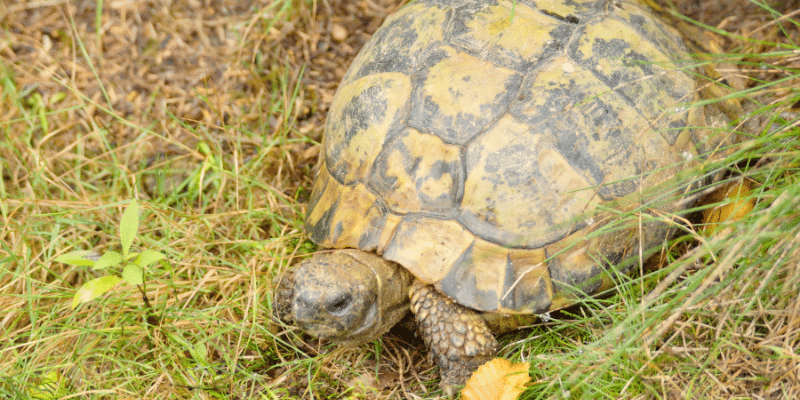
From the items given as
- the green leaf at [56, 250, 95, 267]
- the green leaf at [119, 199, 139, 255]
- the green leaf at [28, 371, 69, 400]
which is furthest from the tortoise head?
the green leaf at [28, 371, 69, 400]

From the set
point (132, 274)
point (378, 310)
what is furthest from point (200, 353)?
point (378, 310)

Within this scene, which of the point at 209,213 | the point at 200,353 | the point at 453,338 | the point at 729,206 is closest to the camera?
the point at 453,338

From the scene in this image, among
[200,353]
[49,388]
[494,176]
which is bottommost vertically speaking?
[49,388]

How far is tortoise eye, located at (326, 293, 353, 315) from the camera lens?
7.04ft

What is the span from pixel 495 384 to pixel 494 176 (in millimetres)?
877

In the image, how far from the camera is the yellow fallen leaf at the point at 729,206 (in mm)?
2293

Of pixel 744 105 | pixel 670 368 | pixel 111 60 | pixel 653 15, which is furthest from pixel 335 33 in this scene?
pixel 670 368

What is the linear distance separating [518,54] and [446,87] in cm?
36

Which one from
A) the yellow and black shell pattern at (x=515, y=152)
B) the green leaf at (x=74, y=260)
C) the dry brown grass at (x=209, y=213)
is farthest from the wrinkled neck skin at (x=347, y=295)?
the green leaf at (x=74, y=260)

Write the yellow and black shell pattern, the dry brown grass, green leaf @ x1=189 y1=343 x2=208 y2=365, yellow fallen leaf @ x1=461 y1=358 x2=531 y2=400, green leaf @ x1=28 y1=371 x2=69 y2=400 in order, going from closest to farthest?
the dry brown grass, yellow fallen leaf @ x1=461 y1=358 x2=531 y2=400, the yellow and black shell pattern, green leaf @ x1=28 y1=371 x2=69 y2=400, green leaf @ x1=189 y1=343 x2=208 y2=365

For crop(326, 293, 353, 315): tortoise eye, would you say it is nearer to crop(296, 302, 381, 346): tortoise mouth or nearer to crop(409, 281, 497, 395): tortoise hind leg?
crop(296, 302, 381, 346): tortoise mouth

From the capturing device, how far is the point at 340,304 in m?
2.18

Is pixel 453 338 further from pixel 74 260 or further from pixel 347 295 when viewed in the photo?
pixel 74 260

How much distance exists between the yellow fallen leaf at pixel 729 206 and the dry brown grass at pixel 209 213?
0.12 m
